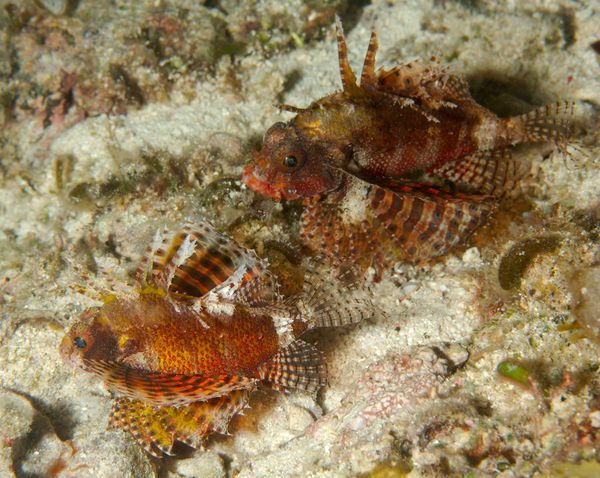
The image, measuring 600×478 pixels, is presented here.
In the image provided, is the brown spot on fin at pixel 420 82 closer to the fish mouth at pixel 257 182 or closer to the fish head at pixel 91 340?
the fish mouth at pixel 257 182

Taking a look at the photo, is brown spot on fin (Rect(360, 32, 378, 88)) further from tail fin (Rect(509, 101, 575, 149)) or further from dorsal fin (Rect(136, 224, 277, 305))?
dorsal fin (Rect(136, 224, 277, 305))

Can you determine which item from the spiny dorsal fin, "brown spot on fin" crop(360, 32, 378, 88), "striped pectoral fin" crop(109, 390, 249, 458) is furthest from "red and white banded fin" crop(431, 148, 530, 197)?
"striped pectoral fin" crop(109, 390, 249, 458)

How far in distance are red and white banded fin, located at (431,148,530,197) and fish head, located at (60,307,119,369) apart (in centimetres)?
415

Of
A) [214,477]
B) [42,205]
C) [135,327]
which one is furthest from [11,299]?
[214,477]

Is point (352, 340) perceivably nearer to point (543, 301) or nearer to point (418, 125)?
point (543, 301)

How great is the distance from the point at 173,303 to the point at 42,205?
4.05 m

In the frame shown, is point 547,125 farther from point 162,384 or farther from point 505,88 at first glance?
point 162,384

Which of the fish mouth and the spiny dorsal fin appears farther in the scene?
the fish mouth

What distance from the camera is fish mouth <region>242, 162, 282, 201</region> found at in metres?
5.32

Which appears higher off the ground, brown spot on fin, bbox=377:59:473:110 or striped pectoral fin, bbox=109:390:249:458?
brown spot on fin, bbox=377:59:473:110

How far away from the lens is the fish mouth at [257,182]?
17.5 ft

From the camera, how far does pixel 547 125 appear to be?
18.3 feet

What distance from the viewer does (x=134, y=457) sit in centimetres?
465

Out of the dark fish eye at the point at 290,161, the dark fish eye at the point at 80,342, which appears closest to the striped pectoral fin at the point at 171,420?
the dark fish eye at the point at 80,342
